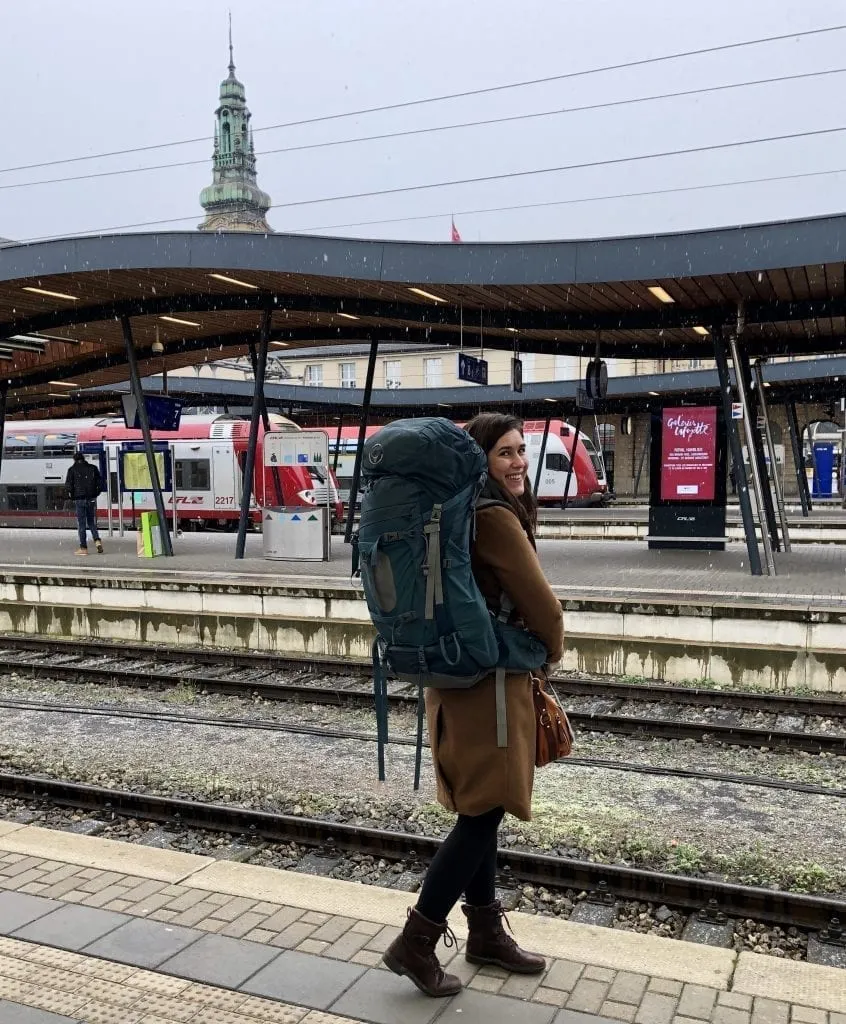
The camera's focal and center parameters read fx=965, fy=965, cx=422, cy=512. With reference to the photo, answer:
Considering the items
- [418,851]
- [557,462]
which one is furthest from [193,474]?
[418,851]

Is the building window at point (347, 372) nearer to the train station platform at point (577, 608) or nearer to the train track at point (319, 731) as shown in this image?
the train station platform at point (577, 608)

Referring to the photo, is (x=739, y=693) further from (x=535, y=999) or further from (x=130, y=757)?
(x=535, y=999)

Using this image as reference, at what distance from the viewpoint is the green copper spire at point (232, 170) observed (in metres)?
95.4

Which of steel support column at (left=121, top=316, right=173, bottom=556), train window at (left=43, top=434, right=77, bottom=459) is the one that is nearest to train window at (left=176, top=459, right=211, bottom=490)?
train window at (left=43, top=434, right=77, bottom=459)

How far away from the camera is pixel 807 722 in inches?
297

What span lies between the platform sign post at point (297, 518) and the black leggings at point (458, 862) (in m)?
11.7

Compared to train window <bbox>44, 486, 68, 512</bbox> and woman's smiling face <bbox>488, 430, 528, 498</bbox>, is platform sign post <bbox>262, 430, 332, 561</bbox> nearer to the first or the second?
woman's smiling face <bbox>488, 430, 528, 498</bbox>

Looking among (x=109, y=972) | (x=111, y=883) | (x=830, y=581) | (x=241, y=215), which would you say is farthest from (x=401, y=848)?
(x=241, y=215)

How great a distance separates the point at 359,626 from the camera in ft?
33.9

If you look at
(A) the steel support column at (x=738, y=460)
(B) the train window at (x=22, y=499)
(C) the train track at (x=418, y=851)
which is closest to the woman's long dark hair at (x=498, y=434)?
(C) the train track at (x=418, y=851)

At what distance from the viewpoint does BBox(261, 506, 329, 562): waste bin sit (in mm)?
14688

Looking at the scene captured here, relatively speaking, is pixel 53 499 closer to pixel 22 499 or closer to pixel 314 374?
pixel 22 499

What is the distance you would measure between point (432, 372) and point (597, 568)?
4328 cm

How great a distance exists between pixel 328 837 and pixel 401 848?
0.42m
